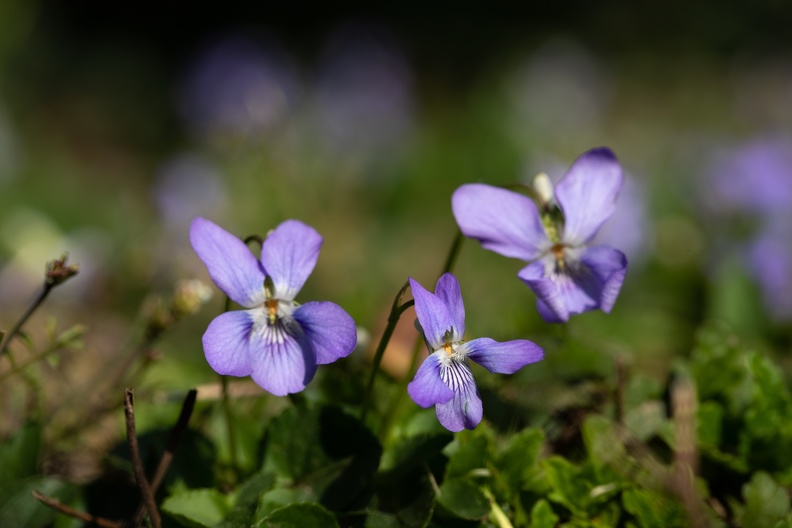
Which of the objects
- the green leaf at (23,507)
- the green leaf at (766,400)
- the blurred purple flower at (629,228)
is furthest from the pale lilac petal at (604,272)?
the blurred purple flower at (629,228)

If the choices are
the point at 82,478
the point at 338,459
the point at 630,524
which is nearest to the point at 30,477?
the point at 82,478

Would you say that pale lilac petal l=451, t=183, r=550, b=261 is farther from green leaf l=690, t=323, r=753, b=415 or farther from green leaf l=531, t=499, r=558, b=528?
green leaf l=690, t=323, r=753, b=415

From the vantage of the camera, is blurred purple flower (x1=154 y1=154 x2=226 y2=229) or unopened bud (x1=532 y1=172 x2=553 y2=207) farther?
blurred purple flower (x1=154 y1=154 x2=226 y2=229)

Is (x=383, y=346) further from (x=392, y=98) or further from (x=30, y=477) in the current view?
(x=392, y=98)

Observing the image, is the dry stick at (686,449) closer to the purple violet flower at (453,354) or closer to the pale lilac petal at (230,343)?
the purple violet flower at (453,354)

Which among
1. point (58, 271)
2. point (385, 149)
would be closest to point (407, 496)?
point (58, 271)

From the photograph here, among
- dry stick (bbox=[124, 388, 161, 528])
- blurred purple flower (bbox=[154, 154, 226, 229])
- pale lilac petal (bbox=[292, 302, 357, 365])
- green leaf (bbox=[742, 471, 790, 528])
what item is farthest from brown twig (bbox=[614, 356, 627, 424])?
blurred purple flower (bbox=[154, 154, 226, 229])

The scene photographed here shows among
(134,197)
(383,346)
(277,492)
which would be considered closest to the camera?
(383,346)
